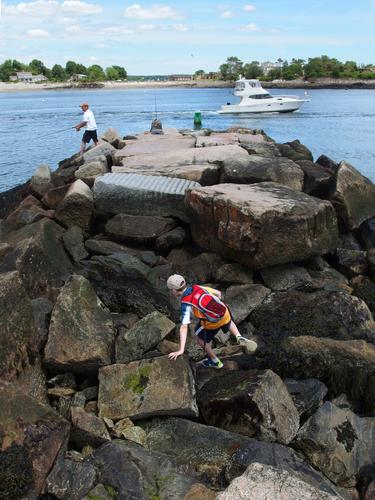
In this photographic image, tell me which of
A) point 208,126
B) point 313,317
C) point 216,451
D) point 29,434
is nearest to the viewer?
point 29,434

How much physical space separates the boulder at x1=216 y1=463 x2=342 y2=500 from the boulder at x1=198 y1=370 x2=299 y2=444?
1.39 m

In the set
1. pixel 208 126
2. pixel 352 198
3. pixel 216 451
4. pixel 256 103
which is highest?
pixel 352 198

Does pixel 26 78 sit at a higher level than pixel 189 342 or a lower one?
lower

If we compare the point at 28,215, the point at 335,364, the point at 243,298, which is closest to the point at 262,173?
the point at 243,298

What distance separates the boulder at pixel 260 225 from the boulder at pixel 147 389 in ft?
9.67

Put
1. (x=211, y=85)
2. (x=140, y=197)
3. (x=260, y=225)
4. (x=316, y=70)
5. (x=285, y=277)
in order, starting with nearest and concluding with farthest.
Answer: (x=260, y=225), (x=285, y=277), (x=140, y=197), (x=316, y=70), (x=211, y=85)

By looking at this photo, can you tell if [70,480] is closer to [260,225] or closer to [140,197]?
[260,225]

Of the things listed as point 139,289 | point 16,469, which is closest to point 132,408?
point 16,469

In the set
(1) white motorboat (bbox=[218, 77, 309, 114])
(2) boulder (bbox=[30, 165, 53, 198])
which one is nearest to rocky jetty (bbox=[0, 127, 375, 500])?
(2) boulder (bbox=[30, 165, 53, 198])

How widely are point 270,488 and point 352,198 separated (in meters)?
7.58

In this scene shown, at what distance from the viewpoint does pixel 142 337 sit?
282 inches

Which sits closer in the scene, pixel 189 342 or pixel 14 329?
pixel 14 329

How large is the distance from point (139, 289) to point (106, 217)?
9.58 feet

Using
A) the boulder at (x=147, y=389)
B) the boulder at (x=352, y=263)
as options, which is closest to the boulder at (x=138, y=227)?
the boulder at (x=352, y=263)
